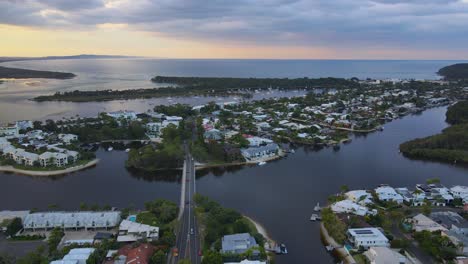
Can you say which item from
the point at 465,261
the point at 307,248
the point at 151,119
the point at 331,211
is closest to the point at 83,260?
the point at 307,248

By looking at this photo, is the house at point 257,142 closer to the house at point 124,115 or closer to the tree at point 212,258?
the house at point 124,115

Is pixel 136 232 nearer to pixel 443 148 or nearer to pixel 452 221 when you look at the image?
pixel 452 221

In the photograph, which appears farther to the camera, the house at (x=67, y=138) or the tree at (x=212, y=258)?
the house at (x=67, y=138)

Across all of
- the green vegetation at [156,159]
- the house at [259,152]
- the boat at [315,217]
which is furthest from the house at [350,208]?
the green vegetation at [156,159]

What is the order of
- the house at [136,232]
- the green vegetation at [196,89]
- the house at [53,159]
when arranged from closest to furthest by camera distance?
the house at [136,232]
the house at [53,159]
the green vegetation at [196,89]

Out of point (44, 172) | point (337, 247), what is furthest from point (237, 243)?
point (44, 172)

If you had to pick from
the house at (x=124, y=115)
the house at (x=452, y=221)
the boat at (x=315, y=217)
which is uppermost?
the house at (x=124, y=115)

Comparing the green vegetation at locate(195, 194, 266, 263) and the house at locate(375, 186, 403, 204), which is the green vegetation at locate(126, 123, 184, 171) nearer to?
the green vegetation at locate(195, 194, 266, 263)
